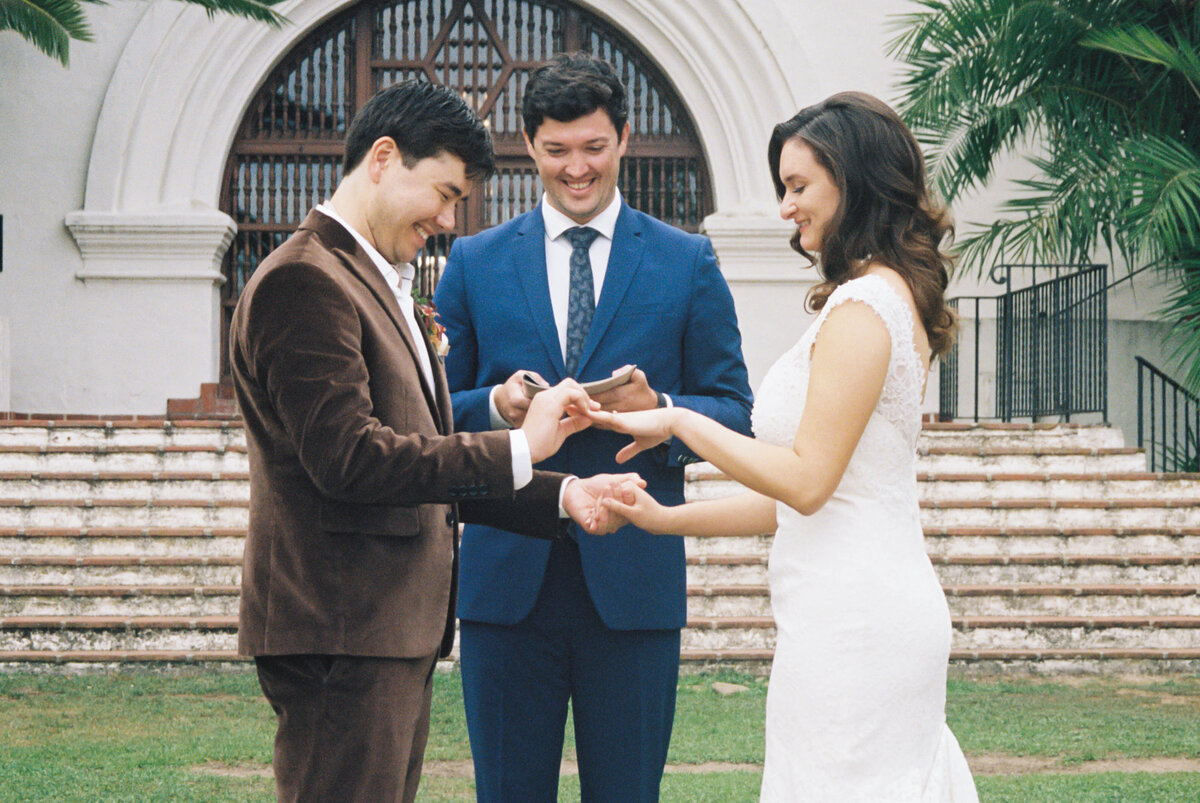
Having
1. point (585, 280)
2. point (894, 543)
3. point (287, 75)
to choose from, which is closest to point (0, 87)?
point (287, 75)

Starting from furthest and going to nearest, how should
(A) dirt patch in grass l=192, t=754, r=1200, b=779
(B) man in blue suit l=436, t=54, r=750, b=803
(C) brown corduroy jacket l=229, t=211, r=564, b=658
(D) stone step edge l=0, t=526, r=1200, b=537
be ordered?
(D) stone step edge l=0, t=526, r=1200, b=537 < (A) dirt patch in grass l=192, t=754, r=1200, b=779 < (B) man in blue suit l=436, t=54, r=750, b=803 < (C) brown corduroy jacket l=229, t=211, r=564, b=658

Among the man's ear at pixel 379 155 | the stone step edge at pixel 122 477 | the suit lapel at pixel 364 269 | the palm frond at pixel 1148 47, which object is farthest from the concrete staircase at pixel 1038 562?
the man's ear at pixel 379 155

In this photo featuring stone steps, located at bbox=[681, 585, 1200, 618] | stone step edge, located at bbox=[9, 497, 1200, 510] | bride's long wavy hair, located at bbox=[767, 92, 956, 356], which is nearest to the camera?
bride's long wavy hair, located at bbox=[767, 92, 956, 356]

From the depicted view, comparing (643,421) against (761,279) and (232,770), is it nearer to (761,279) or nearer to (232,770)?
(232,770)

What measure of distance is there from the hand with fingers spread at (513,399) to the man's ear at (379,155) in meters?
0.59

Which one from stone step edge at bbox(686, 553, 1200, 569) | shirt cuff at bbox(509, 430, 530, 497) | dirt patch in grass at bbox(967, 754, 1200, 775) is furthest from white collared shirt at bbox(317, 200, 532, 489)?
stone step edge at bbox(686, 553, 1200, 569)

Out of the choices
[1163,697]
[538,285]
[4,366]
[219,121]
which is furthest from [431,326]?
[219,121]

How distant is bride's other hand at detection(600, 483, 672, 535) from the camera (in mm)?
2967

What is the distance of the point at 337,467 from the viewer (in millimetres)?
2363

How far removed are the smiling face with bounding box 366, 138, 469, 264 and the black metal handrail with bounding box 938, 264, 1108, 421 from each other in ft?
29.9

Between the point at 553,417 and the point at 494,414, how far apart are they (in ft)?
1.10

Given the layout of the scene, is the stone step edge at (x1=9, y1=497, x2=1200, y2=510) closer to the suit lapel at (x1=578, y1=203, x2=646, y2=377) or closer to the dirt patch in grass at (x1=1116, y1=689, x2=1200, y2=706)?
the dirt patch in grass at (x1=1116, y1=689, x2=1200, y2=706)

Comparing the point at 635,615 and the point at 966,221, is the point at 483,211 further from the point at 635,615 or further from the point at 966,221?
the point at 635,615

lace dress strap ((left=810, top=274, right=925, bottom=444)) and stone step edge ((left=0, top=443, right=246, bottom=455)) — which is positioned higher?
lace dress strap ((left=810, top=274, right=925, bottom=444))
